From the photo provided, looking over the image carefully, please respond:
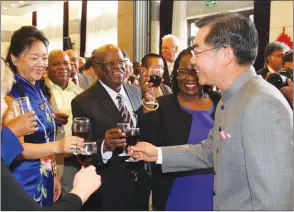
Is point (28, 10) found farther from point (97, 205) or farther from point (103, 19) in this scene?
point (97, 205)

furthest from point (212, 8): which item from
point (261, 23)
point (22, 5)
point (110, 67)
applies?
point (22, 5)

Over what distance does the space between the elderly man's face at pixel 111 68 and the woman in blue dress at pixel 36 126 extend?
0.43 meters

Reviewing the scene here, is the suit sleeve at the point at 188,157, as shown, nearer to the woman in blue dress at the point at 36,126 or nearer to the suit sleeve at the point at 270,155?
the woman in blue dress at the point at 36,126

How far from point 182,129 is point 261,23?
593cm

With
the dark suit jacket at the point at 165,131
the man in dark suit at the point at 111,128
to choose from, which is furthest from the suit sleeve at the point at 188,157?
the man in dark suit at the point at 111,128

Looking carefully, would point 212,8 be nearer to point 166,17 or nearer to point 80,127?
point 166,17

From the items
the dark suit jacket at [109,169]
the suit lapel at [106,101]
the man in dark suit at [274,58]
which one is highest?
the man in dark suit at [274,58]

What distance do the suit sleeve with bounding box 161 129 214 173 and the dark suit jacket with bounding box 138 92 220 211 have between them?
31cm

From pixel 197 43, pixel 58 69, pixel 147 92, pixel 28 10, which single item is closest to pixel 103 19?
pixel 28 10

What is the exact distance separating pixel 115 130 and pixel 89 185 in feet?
2.86

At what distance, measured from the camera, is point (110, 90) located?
2869mm

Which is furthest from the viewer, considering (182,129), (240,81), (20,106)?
(182,129)

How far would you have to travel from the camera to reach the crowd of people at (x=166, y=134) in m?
1.50

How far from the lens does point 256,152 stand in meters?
1.50
